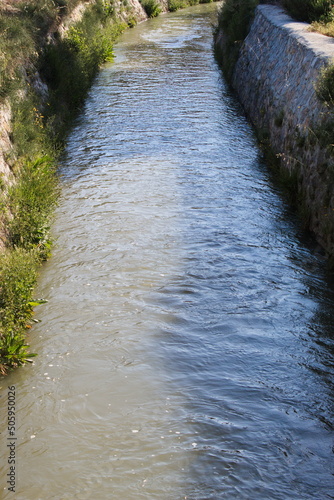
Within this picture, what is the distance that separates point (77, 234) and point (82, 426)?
454cm

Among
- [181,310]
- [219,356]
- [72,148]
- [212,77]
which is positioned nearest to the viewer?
[219,356]

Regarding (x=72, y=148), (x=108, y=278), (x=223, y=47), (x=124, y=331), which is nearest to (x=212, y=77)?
(x=223, y=47)

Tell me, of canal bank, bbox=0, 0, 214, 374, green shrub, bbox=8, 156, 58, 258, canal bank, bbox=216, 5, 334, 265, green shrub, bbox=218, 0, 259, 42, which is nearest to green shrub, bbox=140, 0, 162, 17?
green shrub, bbox=218, 0, 259, 42

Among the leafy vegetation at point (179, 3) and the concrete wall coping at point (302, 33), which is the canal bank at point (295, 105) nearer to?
the concrete wall coping at point (302, 33)

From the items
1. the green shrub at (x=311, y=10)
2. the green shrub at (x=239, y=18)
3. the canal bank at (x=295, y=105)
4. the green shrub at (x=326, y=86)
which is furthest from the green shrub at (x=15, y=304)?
the green shrub at (x=239, y=18)

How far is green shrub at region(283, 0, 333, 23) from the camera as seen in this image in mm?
15258

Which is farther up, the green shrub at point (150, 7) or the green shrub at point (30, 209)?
the green shrub at point (150, 7)

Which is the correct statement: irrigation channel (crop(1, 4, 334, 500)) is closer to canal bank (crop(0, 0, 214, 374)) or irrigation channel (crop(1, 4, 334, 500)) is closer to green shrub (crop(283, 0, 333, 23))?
canal bank (crop(0, 0, 214, 374))

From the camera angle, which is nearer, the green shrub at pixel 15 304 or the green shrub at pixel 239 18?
the green shrub at pixel 15 304

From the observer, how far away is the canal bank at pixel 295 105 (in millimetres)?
8953

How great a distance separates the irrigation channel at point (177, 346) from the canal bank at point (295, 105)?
22.1 inches

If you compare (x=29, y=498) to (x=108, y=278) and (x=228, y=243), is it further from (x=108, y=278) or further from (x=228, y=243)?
(x=228, y=243)

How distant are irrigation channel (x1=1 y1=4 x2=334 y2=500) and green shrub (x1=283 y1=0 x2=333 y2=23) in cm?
547

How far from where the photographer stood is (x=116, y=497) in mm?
4637
